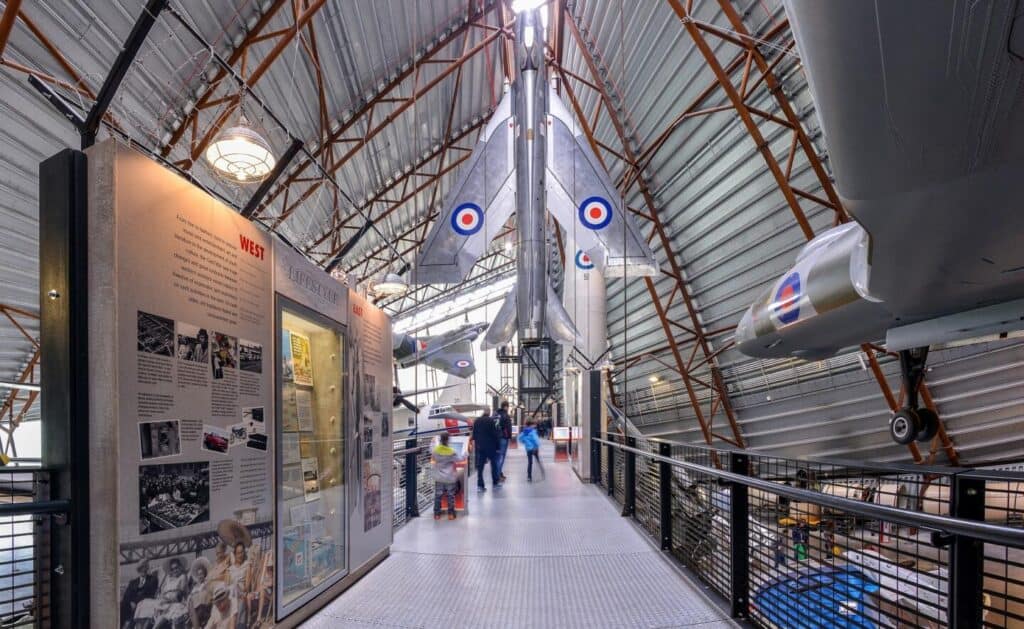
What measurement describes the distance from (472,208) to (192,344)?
869 centimetres

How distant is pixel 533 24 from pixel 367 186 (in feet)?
30.6

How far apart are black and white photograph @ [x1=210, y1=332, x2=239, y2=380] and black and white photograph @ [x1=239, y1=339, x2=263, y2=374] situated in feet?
0.12

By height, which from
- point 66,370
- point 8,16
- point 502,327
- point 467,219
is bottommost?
point 66,370

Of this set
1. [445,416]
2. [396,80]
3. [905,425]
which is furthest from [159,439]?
[396,80]

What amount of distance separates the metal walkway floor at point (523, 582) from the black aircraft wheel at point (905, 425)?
12.9 ft

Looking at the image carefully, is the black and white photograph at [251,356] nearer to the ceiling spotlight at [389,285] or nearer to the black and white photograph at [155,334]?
the black and white photograph at [155,334]

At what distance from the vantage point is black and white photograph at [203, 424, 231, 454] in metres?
2.31

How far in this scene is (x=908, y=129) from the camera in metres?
2.05

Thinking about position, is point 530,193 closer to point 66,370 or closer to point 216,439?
point 216,439

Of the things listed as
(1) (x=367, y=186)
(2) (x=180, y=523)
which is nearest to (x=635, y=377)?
(1) (x=367, y=186)

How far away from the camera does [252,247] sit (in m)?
2.78

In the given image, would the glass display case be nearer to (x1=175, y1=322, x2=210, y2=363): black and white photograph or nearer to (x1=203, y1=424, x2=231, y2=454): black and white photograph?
(x1=203, y1=424, x2=231, y2=454): black and white photograph

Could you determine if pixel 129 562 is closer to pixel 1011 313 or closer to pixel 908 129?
pixel 908 129

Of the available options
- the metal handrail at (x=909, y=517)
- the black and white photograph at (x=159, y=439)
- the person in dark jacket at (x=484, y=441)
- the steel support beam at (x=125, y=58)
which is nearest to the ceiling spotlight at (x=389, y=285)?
the person in dark jacket at (x=484, y=441)
